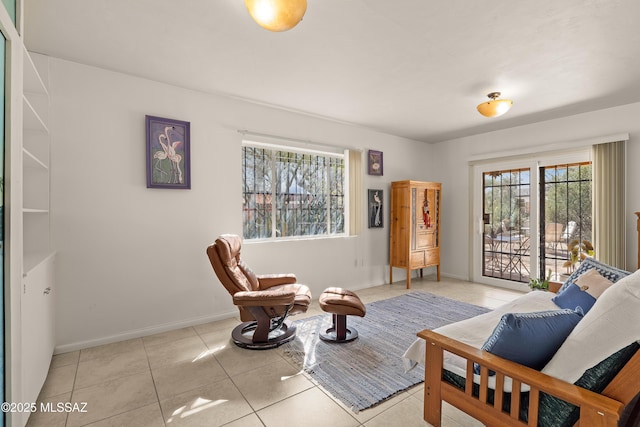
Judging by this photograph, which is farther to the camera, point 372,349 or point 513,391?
point 372,349

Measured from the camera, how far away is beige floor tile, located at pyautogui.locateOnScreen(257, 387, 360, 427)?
177 centimetres

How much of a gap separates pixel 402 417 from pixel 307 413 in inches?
22.7

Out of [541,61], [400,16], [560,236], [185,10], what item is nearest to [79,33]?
[185,10]

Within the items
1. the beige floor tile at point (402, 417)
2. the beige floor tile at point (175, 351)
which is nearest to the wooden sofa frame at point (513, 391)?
the beige floor tile at point (402, 417)

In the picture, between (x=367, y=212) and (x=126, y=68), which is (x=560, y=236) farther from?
(x=126, y=68)

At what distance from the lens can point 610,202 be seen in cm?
376

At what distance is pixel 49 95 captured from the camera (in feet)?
8.55

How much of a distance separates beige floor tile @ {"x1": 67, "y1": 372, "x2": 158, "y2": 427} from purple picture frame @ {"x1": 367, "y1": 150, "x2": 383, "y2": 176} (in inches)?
154

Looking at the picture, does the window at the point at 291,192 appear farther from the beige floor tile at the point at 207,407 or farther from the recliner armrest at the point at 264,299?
the beige floor tile at the point at 207,407

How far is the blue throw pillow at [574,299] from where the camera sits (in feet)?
6.56

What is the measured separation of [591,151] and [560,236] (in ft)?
4.02

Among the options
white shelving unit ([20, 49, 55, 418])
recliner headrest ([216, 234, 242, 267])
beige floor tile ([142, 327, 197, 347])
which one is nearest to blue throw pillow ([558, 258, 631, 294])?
recliner headrest ([216, 234, 242, 267])

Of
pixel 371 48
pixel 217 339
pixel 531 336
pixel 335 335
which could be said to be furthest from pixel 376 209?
pixel 531 336

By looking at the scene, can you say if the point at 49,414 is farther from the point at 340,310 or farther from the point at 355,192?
the point at 355,192
